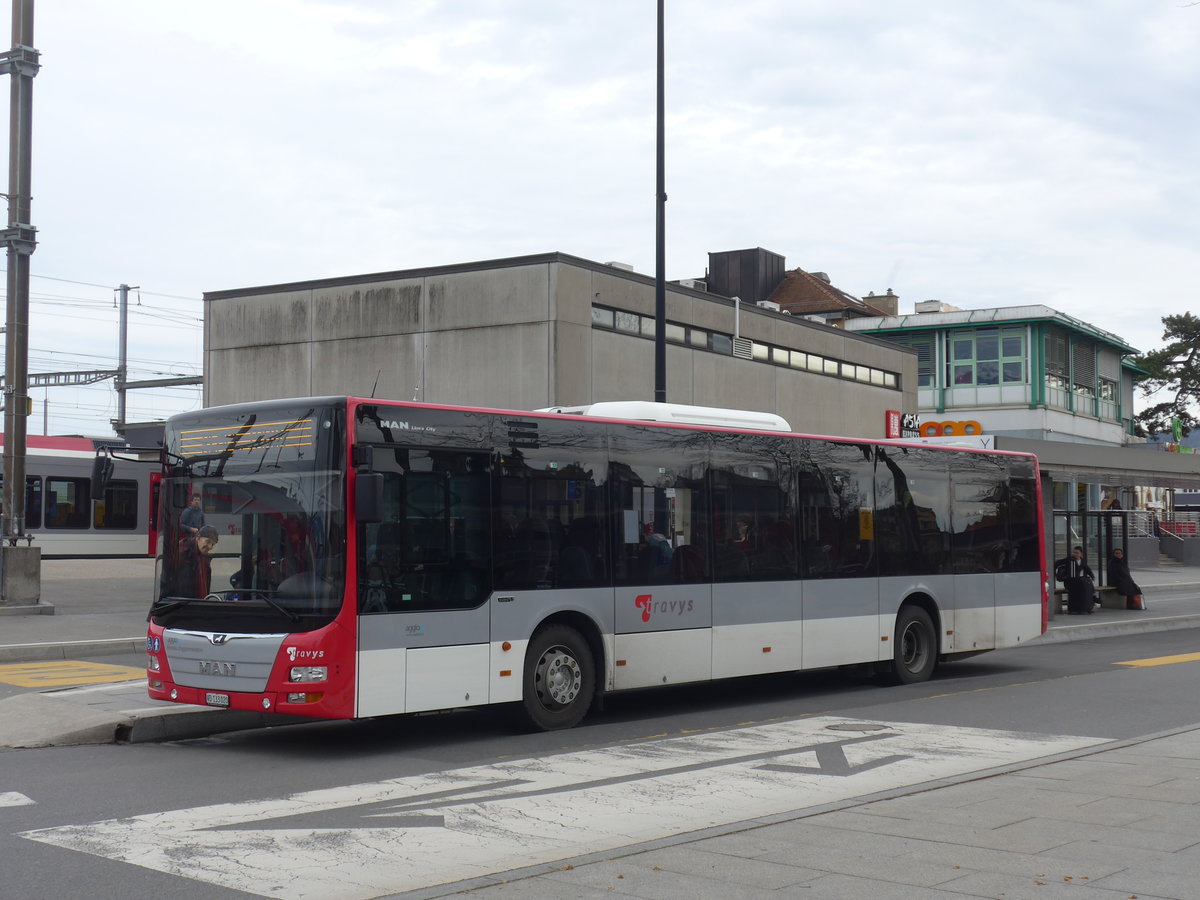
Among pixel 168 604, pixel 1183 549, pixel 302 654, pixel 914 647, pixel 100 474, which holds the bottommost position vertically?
pixel 914 647

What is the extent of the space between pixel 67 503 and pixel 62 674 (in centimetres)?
2564

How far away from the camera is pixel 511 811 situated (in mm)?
8016

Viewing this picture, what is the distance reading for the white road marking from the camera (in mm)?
6652

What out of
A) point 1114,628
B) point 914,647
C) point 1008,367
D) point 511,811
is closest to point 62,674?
point 511,811

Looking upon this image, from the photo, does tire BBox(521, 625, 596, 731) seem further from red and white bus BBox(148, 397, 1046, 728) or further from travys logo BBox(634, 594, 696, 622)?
travys logo BBox(634, 594, 696, 622)

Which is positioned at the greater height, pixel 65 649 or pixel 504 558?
pixel 504 558

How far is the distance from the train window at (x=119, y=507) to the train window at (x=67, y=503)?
43 centimetres

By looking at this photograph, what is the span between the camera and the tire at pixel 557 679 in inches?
457

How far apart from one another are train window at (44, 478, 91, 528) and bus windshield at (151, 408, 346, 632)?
29.4m

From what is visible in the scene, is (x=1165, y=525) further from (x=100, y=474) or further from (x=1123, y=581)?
(x=100, y=474)

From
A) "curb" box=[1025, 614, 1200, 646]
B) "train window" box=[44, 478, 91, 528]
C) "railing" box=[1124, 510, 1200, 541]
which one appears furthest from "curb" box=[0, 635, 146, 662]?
"railing" box=[1124, 510, 1200, 541]

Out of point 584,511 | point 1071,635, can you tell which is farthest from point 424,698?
point 1071,635

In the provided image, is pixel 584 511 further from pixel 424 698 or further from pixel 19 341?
pixel 19 341

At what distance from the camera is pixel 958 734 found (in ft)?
36.9
